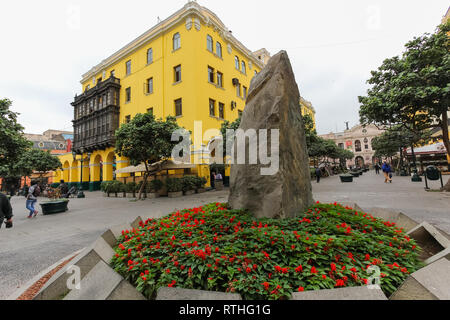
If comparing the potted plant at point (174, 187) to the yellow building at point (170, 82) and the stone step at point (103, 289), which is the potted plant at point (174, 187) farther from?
the stone step at point (103, 289)

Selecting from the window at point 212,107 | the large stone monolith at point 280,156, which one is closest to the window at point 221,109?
the window at point 212,107

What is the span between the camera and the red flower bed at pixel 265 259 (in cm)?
198

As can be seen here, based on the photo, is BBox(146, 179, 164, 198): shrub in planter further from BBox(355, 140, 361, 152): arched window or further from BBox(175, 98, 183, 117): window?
BBox(355, 140, 361, 152): arched window

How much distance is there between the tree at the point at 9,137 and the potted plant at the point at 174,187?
8.71 metres

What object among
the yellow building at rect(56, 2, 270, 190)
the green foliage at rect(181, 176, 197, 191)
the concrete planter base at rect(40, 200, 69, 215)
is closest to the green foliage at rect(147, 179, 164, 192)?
the green foliage at rect(181, 176, 197, 191)

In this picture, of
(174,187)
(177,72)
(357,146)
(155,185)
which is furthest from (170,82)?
(357,146)

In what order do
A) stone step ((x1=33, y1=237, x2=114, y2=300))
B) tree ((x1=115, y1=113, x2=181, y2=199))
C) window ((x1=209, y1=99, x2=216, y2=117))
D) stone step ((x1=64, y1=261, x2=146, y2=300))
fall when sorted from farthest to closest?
window ((x1=209, y1=99, x2=216, y2=117))
tree ((x1=115, y1=113, x2=181, y2=199))
stone step ((x1=33, y1=237, x2=114, y2=300))
stone step ((x1=64, y1=261, x2=146, y2=300))

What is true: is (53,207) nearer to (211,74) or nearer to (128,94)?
(211,74)

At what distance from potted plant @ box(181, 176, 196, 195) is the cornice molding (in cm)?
1381

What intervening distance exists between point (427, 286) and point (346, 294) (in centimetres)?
75

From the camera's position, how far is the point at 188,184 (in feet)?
51.5

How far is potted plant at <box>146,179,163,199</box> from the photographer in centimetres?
1500

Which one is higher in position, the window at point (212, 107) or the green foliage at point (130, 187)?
the window at point (212, 107)
